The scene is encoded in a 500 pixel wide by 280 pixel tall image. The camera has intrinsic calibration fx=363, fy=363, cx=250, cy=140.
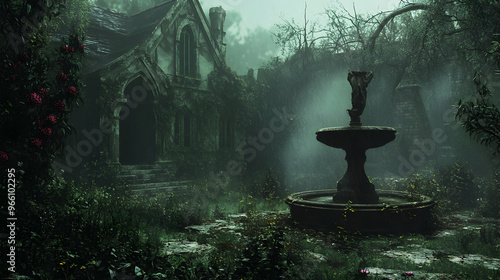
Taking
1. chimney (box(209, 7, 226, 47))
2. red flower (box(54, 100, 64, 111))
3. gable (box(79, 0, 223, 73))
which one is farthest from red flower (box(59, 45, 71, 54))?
chimney (box(209, 7, 226, 47))

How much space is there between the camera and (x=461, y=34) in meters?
12.7

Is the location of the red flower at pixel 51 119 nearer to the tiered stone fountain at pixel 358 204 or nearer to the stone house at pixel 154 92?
the tiered stone fountain at pixel 358 204

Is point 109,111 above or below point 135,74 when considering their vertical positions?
below

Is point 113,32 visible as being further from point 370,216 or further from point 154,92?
point 370,216

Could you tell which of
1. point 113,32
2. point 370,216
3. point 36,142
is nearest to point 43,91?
point 36,142

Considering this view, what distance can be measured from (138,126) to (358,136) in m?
12.8

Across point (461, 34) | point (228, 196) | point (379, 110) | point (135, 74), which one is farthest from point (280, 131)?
point (461, 34)

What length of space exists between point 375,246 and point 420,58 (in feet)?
32.8

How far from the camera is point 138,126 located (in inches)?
714

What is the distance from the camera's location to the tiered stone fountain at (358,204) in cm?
753

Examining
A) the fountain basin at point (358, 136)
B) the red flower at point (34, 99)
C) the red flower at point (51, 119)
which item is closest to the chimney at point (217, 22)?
the fountain basin at point (358, 136)

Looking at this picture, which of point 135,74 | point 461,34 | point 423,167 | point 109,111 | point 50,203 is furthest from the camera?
point 423,167

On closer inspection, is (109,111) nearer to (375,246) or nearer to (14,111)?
(14,111)

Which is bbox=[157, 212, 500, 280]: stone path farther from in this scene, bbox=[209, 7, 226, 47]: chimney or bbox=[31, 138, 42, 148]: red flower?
bbox=[209, 7, 226, 47]: chimney
